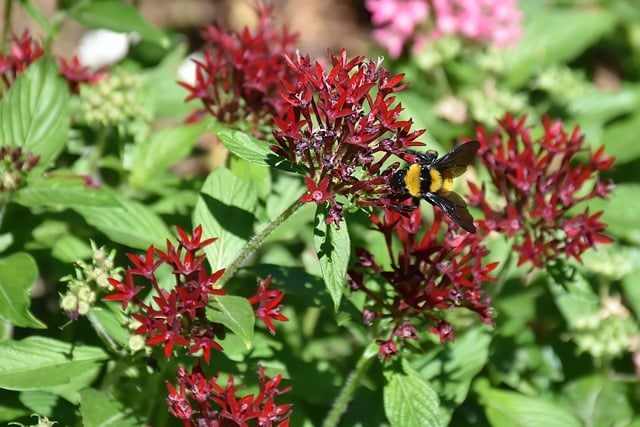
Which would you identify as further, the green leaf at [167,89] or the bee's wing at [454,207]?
the green leaf at [167,89]

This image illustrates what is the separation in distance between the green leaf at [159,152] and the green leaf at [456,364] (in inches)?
43.2

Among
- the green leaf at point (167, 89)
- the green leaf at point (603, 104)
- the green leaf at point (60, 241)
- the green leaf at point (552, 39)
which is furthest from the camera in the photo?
the green leaf at point (552, 39)

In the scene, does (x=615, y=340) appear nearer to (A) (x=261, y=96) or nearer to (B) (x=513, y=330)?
(B) (x=513, y=330)

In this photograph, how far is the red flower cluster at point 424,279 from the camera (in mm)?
2201

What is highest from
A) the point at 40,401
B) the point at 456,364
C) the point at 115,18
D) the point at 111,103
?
the point at 115,18

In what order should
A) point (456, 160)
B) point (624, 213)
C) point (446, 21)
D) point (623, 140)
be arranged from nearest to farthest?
point (456, 160) < point (624, 213) < point (623, 140) < point (446, 21)

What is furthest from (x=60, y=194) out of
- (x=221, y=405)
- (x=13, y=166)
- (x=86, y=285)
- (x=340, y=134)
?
(x=340, y=134)

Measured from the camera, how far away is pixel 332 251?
6.28 ft

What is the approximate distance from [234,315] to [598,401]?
164cm

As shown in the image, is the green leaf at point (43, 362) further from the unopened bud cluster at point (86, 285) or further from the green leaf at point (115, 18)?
the green leaf at point (115, 18)

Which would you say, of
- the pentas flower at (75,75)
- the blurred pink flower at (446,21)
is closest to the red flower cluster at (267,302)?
the pentas flower at (75,75)

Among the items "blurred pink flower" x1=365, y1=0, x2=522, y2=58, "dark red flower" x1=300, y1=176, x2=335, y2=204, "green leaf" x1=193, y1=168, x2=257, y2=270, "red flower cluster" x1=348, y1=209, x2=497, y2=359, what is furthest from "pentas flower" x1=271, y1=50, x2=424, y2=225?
"blurred pink flower" x1=365, y1=0, x2=522, y2=58

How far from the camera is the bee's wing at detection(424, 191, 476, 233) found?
6.36ft

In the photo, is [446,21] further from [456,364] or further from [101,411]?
[101,411]
